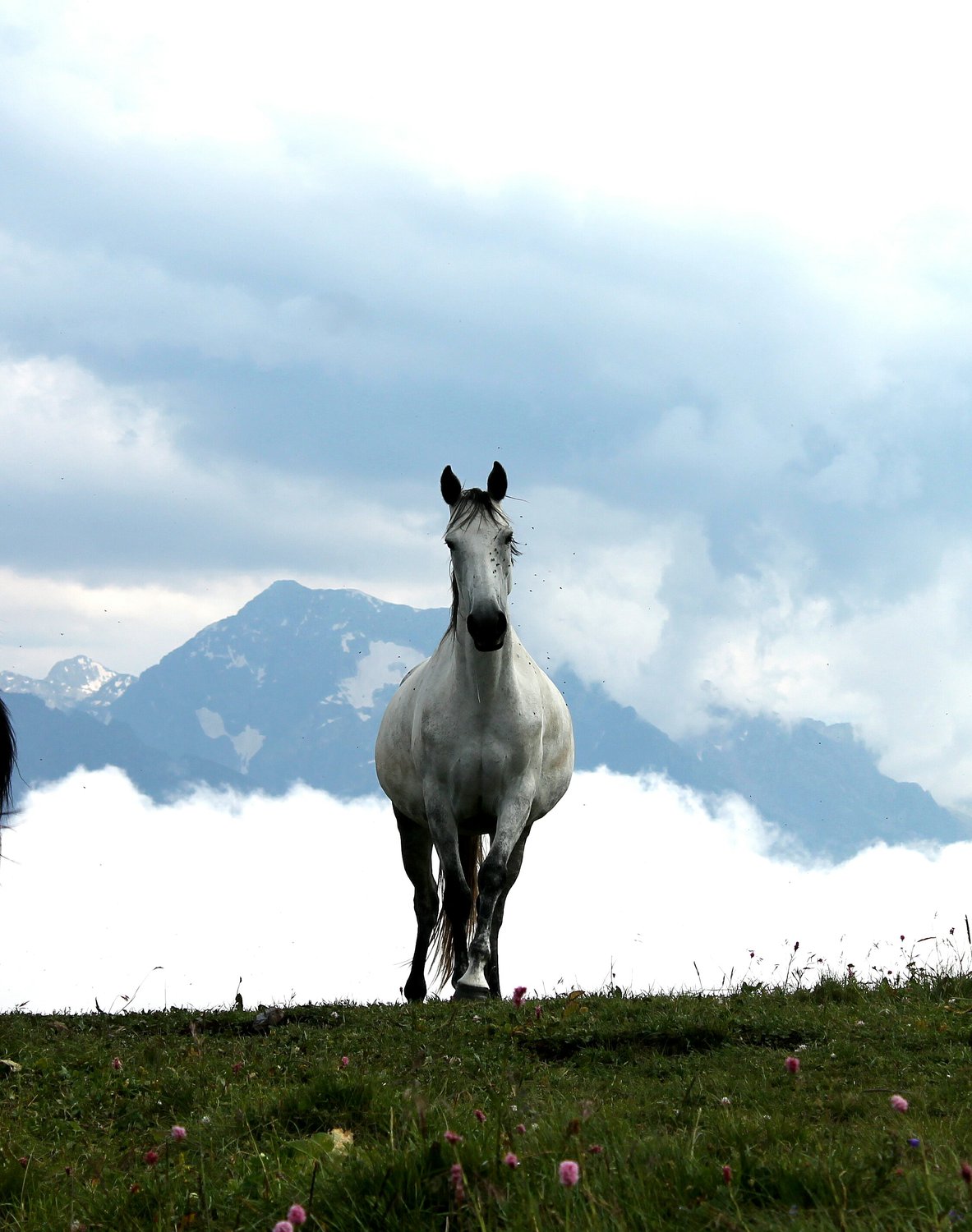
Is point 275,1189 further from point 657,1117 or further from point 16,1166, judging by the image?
point 657,1117

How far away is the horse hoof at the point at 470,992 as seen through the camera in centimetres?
1052

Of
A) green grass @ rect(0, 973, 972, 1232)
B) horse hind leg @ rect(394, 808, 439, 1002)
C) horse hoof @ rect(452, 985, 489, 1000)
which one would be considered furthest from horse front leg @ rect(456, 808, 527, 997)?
horse hind leg @ rect(394, 808, 439, 1002)

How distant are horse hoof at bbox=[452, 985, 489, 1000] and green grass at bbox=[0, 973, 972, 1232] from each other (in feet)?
2.94

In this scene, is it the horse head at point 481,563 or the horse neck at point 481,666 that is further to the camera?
the horse neck at point 481,666

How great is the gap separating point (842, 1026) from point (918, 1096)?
7.03 feet

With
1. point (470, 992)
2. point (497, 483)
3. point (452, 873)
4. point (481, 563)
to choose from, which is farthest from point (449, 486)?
point (470, 992)

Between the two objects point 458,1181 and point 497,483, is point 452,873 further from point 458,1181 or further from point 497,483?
point 458,1181

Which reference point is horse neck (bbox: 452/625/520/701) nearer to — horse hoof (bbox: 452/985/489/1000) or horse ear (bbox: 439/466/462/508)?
horse ear (bbox: 439/466/462/508)

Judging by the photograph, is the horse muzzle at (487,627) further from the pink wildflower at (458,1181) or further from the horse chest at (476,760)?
the pink wildflower at (458,1181)

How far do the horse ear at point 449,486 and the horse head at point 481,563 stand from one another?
169 mm

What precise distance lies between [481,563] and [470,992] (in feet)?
12.5

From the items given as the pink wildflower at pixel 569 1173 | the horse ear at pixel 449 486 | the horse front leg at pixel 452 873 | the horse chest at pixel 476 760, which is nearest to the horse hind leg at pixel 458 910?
the horse front leg at pixel 452 873

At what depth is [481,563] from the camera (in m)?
10.3

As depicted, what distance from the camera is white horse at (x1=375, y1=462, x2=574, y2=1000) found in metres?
10.5
